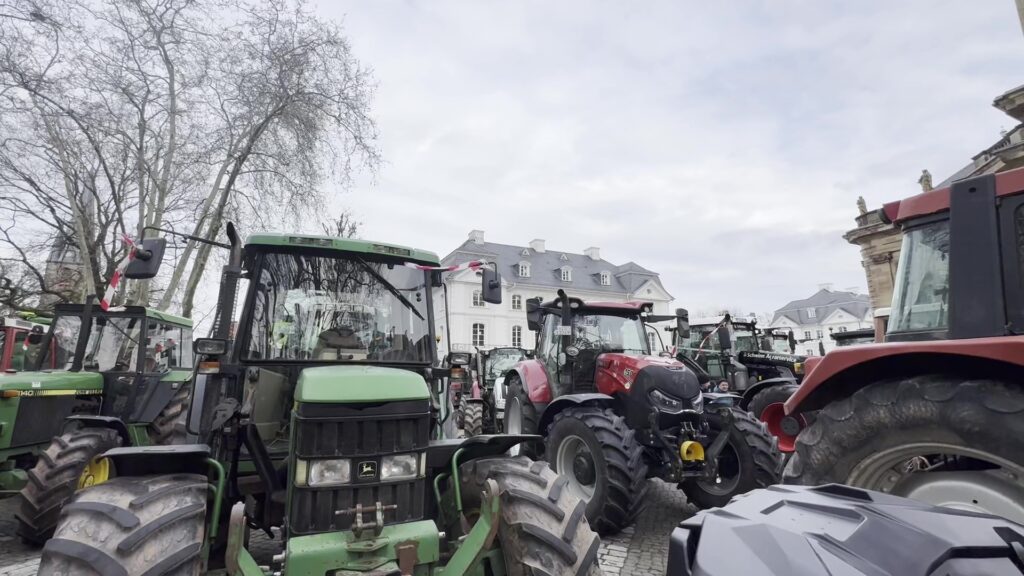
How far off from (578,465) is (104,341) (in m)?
6.13

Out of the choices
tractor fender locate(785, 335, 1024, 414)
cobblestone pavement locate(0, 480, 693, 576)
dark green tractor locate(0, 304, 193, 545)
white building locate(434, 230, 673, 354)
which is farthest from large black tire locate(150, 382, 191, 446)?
white building locate(434, 230, 673, 354)

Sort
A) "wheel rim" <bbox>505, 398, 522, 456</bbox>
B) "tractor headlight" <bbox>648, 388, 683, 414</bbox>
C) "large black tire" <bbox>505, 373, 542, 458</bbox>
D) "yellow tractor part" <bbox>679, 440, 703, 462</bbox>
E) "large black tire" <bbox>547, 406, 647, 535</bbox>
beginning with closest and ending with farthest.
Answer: "large black tire" <bbox>547, 406, 647, 535</bbox>, "yellow tractor part" <bbox>679, 440, 703, 462</bbox>, "tractor headlight" <bbox>648, 388, 683, 414</bbox>, "large black tire" <bbox>505, 373, 542, 458</bbox>, "wheel rim" <bbox>505, 398, 522, 456</bbox>

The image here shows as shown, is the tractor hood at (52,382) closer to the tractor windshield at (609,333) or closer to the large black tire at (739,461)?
A: the tractor windshield at (609,333)

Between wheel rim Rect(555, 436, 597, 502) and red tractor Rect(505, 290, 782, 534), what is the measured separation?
10 mm

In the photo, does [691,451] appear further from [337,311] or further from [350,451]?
[350,451]

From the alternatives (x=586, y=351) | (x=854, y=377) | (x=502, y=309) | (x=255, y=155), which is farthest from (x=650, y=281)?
(x=854, y=377)

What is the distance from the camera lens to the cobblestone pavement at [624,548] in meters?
4.32

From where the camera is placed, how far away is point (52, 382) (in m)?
5.82

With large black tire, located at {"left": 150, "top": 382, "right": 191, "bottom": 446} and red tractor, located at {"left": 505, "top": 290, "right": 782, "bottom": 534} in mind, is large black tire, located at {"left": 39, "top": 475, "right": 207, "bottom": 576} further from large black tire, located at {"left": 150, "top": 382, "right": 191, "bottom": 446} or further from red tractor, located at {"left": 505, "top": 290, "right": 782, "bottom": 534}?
large black tire, located at {"left": 150, "top": 382, "right": 191, "bottom": 446}

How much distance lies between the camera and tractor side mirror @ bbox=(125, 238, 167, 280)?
3.03 meters

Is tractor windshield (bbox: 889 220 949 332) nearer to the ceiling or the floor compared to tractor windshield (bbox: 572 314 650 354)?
nearer to the ceiling

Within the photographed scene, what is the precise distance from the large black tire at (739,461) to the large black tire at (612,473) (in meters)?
0.88

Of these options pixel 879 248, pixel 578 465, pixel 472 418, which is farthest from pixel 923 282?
pixel 879 248

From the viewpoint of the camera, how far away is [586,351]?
22.4ft
